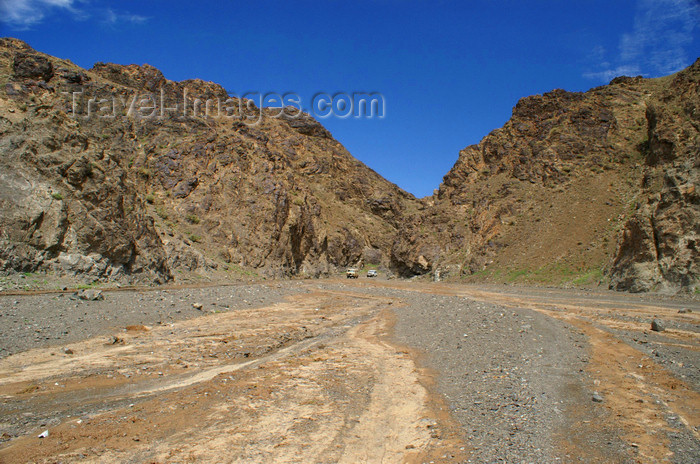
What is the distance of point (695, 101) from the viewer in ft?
114

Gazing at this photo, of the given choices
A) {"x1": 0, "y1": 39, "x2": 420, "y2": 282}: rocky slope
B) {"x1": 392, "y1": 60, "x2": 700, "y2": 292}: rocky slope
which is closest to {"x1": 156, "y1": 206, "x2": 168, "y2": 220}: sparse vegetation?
{"x1": 0, "y1": 39, "x2": 420, "y2": 282}: rocky slope

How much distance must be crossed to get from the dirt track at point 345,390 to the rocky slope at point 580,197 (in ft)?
41.3

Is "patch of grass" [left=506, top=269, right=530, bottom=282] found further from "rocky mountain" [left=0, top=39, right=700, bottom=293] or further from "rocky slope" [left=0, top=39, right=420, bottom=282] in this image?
"rocky slope" [left=0, top=39, right=420, bottom=282]

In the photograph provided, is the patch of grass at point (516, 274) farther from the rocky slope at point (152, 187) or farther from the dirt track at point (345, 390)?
the rocky slope at point (152, 187)

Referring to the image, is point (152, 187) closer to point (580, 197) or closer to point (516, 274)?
point (516, 274)

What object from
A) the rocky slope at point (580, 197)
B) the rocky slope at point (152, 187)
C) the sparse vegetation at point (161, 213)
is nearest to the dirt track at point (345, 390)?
the rocky slope at point (152, 187)

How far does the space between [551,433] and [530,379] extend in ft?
7.93

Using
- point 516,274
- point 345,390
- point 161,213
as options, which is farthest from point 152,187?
point 345,390

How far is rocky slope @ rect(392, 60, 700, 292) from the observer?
24.7m

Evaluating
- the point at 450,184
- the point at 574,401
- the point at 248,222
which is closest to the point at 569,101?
the point at 450,184

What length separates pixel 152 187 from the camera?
143 ft

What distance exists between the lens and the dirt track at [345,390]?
5.12 meters

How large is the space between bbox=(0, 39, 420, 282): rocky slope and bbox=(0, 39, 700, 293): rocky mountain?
14 cm

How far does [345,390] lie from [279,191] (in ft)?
150
